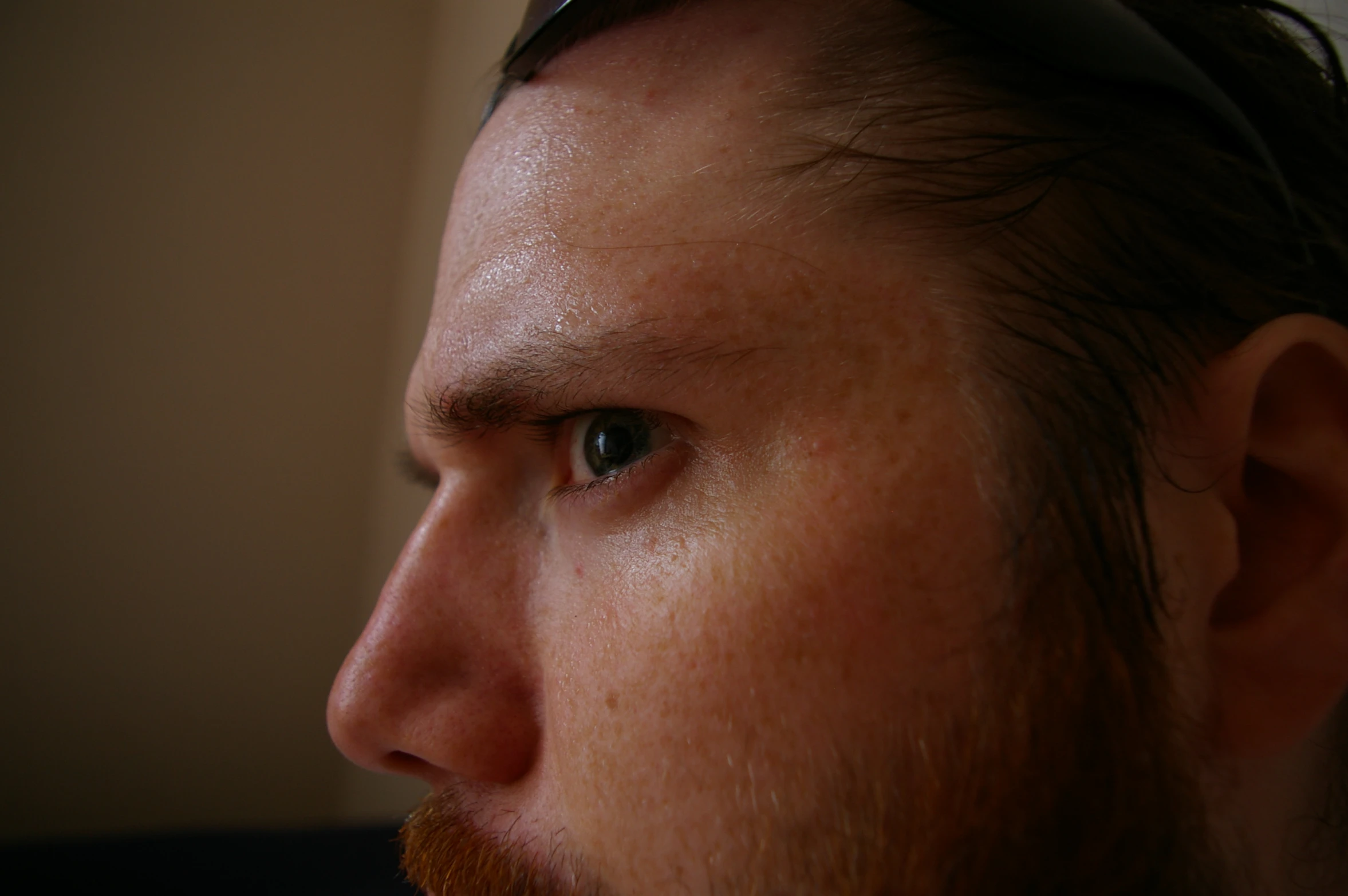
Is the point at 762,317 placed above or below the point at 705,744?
above

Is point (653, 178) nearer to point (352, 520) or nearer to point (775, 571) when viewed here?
point (775, 571)

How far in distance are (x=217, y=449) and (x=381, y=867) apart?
1.03m

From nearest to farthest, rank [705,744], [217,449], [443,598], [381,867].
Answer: [705,744] → [443,598] → [381,867] → [217,449]

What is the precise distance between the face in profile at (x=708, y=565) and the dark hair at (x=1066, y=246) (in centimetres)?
2

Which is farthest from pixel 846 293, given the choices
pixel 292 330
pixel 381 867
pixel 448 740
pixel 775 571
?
pixel 292 330

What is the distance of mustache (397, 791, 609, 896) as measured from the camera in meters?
0.47

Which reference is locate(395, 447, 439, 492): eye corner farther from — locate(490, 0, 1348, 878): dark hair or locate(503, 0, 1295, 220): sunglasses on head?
locate(503, 0, 1295, 220): sunglasses on head

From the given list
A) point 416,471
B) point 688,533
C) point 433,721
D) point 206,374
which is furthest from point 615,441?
point 206,374

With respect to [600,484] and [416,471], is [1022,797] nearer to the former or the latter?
[600,484]

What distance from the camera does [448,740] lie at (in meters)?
0.53

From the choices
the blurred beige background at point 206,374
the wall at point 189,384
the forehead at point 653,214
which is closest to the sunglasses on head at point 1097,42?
the forehead at point 653,214

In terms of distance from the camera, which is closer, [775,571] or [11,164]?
[775,571]

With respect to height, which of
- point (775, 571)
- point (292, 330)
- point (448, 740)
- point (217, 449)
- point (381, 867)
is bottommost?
point (381, 867)

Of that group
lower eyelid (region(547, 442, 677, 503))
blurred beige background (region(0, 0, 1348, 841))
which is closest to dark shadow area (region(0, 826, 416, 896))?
blurred beige background (region(0, 0, 1348, 841))
